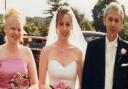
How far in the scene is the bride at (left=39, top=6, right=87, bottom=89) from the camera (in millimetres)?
5715

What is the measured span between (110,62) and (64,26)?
0.75 m

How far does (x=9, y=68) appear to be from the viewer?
18.1 ft

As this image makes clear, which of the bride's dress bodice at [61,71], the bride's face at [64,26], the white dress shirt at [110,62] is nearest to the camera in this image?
the white dress shirt at [110,62]

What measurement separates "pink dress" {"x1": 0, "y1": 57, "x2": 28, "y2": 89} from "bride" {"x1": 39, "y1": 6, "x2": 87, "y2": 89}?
→ 31cm

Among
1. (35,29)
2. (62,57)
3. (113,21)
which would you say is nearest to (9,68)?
(62,57)

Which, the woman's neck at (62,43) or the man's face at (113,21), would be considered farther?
the woman's neck at (62,43)

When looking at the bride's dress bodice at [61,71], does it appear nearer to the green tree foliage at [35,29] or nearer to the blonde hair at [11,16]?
the blonde hair at [11,16]

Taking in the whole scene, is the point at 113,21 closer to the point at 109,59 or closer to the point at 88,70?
the point at 109,59

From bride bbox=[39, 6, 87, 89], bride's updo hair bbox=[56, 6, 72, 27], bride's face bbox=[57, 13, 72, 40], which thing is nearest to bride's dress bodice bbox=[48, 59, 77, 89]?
bride bbox=[39, 6, 87, 89]

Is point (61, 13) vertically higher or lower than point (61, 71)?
higher

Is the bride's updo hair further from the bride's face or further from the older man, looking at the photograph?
the older man

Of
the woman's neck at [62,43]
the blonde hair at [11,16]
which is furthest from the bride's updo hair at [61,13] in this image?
the blonde hair at [11,16]

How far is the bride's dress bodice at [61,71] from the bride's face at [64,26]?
37 centimetres

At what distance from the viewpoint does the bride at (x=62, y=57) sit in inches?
225
